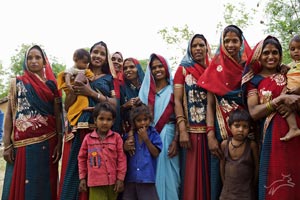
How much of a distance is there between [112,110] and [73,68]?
0.65 meters

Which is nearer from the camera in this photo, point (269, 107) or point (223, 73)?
point (269, 107)

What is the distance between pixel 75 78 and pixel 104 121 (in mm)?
556

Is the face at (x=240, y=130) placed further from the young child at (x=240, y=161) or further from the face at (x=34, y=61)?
the face at (x=34, y=61)

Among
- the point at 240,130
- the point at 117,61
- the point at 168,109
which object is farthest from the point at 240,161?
the point at 117,61

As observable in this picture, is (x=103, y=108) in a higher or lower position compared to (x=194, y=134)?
higher

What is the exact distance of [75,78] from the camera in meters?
Result: 3.49

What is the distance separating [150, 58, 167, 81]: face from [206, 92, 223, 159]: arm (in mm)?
613

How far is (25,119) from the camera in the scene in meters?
3.83

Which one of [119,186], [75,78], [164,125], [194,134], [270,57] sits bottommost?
[119,186]

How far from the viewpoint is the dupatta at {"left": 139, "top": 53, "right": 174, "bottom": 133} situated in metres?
3.76

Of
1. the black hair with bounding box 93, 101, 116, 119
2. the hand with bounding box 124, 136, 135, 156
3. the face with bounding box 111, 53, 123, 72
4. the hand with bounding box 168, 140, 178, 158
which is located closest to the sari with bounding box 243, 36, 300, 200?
the hand with bounding box 168, 140, 178, 158

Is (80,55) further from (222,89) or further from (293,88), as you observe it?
(293,88)

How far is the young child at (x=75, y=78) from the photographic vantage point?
353 cm

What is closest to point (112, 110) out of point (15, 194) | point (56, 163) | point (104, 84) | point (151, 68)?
point (104, 84)
